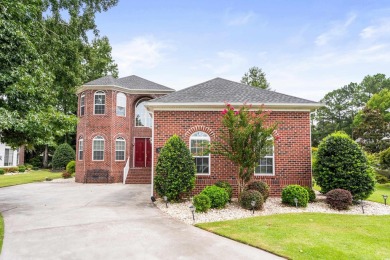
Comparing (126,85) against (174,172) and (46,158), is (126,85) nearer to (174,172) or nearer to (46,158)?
(174,172)

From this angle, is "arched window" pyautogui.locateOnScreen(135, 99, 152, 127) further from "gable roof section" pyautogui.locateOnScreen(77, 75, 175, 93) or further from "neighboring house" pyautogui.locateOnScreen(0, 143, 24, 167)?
"neighboring house" pyautogui.locateOnScreen(0, 143, 24, 167)

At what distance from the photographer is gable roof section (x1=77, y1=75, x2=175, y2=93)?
1741 centimetres

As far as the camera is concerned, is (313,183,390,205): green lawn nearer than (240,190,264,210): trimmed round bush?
No

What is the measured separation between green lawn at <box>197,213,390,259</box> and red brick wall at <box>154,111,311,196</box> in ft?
9.04

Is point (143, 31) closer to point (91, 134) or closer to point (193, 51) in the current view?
point (193, 51)

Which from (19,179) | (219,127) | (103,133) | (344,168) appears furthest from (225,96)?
(19,179)

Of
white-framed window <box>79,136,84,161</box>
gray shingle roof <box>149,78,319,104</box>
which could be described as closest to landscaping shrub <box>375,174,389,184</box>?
gray shingle roof <box>149,78,319,104</box>

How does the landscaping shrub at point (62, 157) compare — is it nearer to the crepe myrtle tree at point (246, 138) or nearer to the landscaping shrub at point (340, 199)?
the crepe myrtle tree at point (246, 138)

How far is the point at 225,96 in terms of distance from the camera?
448 inches

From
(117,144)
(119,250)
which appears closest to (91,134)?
(117,144)

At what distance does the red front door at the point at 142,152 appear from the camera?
19.2m

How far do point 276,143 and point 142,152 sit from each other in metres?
11.6

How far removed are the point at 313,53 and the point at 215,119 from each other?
12.5 metres

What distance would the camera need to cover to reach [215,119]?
426 inches
